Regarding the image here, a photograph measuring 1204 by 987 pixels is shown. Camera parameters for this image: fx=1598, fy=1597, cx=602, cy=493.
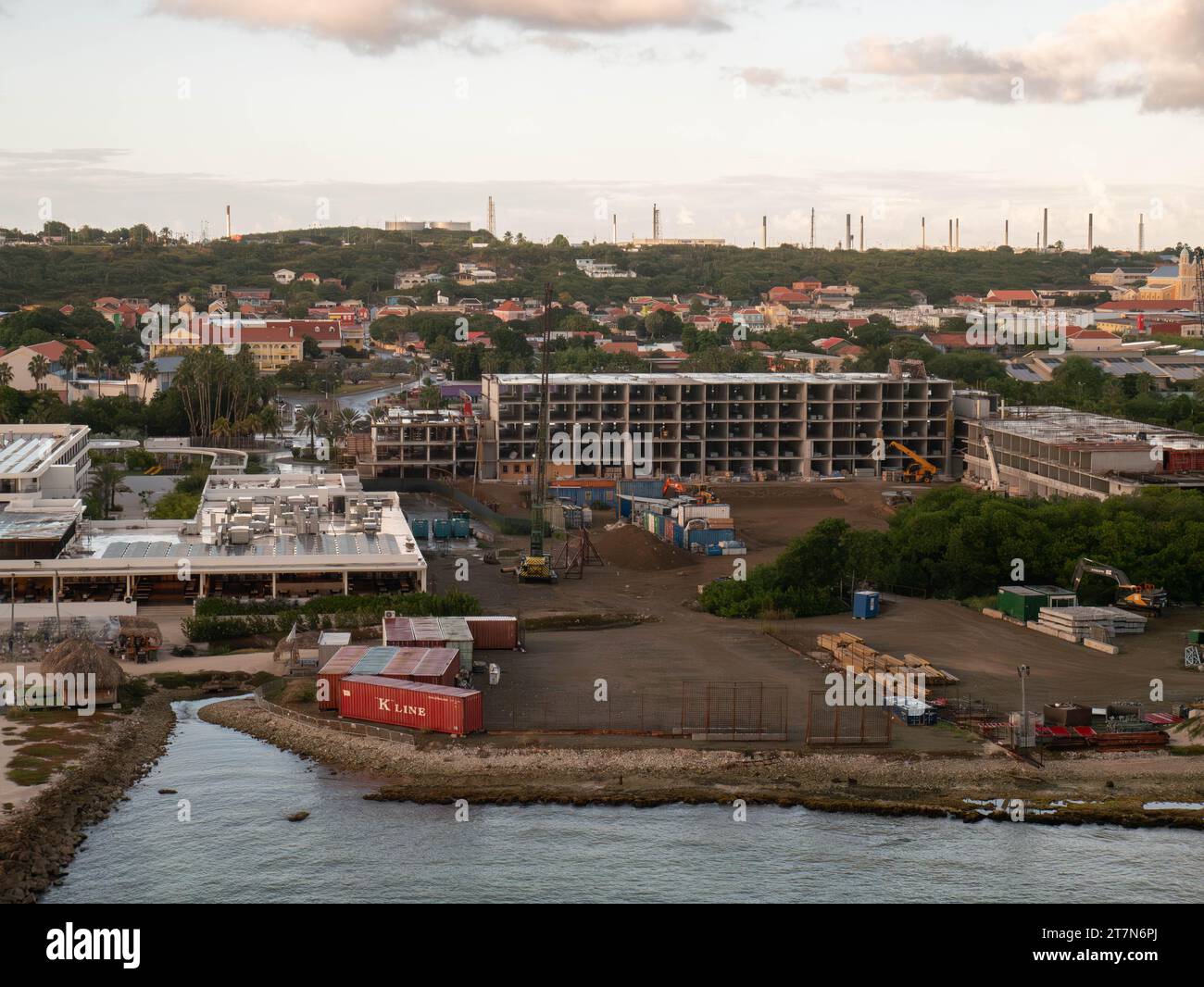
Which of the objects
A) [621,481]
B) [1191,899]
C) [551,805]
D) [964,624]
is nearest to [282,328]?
[621,481]

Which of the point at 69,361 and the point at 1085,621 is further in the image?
the point at 69,361

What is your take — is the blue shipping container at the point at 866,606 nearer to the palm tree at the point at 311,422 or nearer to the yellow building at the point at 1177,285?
the palm tree at the point at 311,422

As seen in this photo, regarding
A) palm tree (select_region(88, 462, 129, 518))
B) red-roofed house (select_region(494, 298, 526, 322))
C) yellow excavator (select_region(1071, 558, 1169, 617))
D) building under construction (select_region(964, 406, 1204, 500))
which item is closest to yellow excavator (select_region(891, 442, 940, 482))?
building under construction (select_region(964, 406, 1204, 500))

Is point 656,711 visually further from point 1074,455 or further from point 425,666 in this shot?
point 1074,455

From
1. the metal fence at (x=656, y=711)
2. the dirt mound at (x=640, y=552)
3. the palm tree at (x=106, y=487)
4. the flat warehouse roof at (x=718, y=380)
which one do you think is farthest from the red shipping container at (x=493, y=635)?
the flat warehouse roof at (x=718, y=380)

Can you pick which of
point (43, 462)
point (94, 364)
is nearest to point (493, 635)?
point (43, 462)

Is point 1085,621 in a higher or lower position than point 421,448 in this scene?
lower
